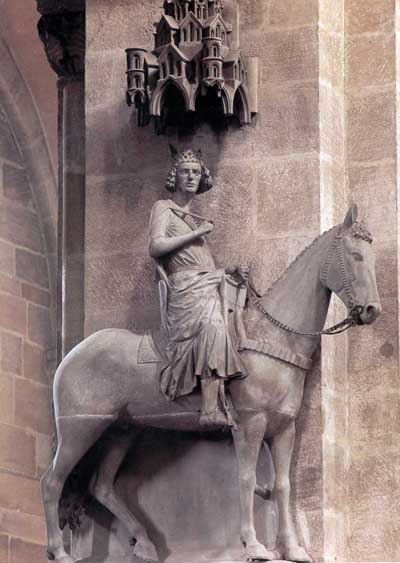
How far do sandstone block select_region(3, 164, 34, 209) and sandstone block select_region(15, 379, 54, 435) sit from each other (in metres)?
1.50

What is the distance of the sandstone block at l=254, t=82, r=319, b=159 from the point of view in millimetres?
13977

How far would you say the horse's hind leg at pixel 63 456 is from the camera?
44.9ft

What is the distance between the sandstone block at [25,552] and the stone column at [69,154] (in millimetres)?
3202

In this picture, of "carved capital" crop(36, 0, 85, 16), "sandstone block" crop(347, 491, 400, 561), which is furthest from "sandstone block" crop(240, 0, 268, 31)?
"sandstone block" crop(347, 491, 400, 561)

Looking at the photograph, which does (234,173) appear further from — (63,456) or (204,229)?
(63,456)

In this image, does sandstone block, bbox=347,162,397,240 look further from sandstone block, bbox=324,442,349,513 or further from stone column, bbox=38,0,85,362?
stone column, bbox=38,0,85,362

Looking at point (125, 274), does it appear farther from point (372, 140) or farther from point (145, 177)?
point (372, 140)

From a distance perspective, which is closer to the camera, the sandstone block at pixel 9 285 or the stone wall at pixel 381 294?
the stone wall at pixel 381 294

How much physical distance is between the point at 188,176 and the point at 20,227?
5821 millimetres

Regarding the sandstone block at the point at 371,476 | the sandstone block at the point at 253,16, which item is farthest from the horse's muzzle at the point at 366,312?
the sandstone block at the point at 253,16

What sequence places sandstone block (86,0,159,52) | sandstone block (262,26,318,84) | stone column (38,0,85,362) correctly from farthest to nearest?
1. stone column (38,0,85,362)
2. sandstone block (86,0,159,52)
3. sandstone block (262,26,318,84)

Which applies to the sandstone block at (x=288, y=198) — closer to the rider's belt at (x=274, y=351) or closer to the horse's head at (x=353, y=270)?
the horse's head at (x=353, y=270)

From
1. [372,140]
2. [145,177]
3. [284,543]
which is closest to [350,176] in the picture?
[372,140]

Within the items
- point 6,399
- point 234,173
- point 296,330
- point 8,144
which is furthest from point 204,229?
point 8,144
